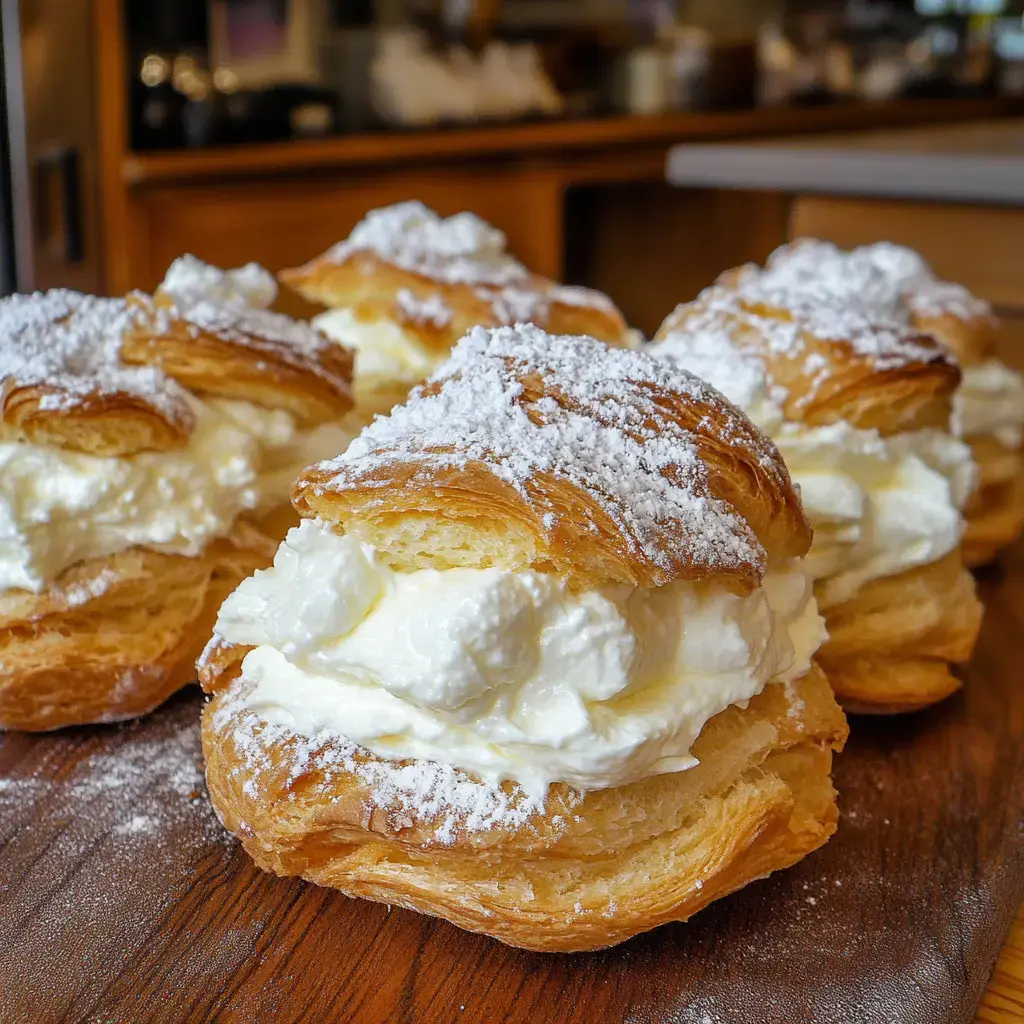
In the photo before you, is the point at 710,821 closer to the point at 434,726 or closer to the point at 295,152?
the point at 434,726

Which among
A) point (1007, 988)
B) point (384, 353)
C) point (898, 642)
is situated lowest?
point (1007, 988)

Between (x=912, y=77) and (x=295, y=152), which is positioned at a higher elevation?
(x=912, y=77)

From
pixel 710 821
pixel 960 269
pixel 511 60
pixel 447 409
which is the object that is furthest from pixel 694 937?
pixel 511 60

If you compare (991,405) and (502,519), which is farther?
(991,405)

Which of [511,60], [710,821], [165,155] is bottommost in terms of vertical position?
[710,821]

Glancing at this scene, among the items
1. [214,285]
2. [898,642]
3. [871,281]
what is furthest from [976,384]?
[214,285]

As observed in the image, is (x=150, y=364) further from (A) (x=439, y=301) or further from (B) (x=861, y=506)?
(B) (x=861, y=506)
